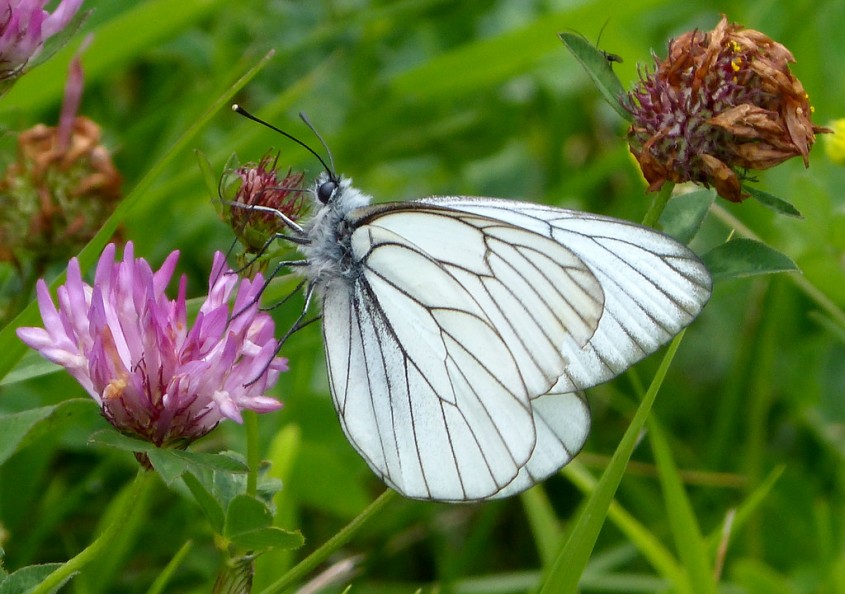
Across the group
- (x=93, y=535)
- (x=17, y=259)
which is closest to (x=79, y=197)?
(x=17, y=259)

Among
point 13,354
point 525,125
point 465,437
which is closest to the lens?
point 13,354

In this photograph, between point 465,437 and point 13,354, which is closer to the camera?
point 13,354

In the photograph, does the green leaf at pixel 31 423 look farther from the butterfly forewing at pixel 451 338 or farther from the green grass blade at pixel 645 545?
the green grass blade at pixel 645 545

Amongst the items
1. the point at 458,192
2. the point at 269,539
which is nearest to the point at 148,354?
the point at 269,539

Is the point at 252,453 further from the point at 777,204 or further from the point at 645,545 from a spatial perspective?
the point at 645,545

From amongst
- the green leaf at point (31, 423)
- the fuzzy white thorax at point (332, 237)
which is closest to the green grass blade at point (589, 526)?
the fuzzy white thorax at point (332, 237)

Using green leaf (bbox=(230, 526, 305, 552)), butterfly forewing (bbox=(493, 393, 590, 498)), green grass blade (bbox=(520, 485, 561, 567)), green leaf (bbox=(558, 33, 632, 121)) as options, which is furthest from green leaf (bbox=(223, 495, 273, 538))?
green grass blade (bbox=(520, 485, 561, 567))

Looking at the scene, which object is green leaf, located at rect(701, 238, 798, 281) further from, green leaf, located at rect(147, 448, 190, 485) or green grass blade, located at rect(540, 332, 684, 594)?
green leaf, located at rect(147, 448, 190, 485)

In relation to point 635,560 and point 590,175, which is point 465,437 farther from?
point 590,175
